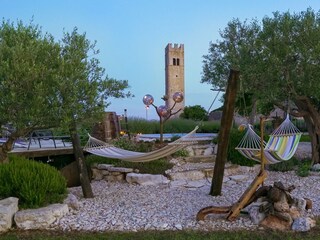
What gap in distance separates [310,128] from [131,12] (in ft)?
15.6

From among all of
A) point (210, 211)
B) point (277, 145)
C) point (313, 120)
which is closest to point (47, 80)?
point (210, 211)

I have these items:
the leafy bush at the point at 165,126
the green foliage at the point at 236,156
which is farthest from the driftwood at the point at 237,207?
the leafy bush at the point at 165,126

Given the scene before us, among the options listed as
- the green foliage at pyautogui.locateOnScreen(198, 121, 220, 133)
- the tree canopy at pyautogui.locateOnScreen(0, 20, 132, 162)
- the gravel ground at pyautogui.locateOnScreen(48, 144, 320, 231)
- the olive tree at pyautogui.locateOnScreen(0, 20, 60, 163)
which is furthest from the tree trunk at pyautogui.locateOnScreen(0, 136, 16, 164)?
the green foliage at pyautogui.locateOnScreen(198, 121, 220, 133)

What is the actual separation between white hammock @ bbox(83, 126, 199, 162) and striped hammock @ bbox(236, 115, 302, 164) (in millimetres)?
878

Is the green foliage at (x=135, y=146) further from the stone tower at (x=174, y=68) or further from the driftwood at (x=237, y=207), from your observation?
the stone tower at (x=174, y=68)

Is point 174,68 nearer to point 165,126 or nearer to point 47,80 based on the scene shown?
point 165,126

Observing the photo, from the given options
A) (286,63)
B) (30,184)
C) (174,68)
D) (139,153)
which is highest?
(174,68)

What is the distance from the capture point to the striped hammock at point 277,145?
5.19 metres

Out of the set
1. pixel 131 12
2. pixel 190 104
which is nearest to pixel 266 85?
pixel 131 12

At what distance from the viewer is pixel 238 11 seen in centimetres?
960

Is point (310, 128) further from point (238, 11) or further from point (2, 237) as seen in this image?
point (2, 237)

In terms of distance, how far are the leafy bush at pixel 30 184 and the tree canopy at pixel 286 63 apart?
11.1 feet

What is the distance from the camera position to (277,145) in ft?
18.1

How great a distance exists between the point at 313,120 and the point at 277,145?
2.65 m
